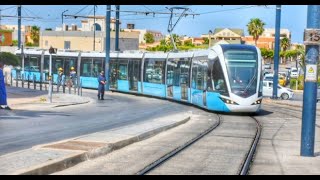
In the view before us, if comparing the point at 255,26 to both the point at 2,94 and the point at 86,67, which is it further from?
the point at 2,94

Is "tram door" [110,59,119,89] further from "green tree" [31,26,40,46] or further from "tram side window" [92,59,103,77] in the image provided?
"green tree" [31,26,40,46]

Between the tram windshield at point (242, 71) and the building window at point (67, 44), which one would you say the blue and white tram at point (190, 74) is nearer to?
the tram windshield at point (242, 71)

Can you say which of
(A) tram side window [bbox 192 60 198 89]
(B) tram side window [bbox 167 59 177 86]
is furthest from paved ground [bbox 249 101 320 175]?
(B) tram side window [bbox 167 59 177 86]

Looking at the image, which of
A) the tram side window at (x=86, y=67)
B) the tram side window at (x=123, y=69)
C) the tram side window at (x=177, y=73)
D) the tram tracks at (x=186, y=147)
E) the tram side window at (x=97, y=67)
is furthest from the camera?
the tram side window at (x=86, y=67)

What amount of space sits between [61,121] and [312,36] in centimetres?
1074

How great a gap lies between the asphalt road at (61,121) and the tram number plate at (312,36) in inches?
257

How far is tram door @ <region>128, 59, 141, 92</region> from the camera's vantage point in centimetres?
4200

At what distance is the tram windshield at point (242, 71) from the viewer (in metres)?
27.1

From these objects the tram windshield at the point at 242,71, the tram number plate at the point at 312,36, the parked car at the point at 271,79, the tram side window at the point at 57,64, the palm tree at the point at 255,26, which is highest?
the palm tree at the point at 255,26

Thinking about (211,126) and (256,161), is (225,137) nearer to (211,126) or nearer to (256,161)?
(211,126)

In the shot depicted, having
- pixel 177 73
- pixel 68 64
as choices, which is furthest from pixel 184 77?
pixel 68 64

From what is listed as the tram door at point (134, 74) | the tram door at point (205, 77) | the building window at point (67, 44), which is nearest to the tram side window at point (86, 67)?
the tram door at point (134, 74)
